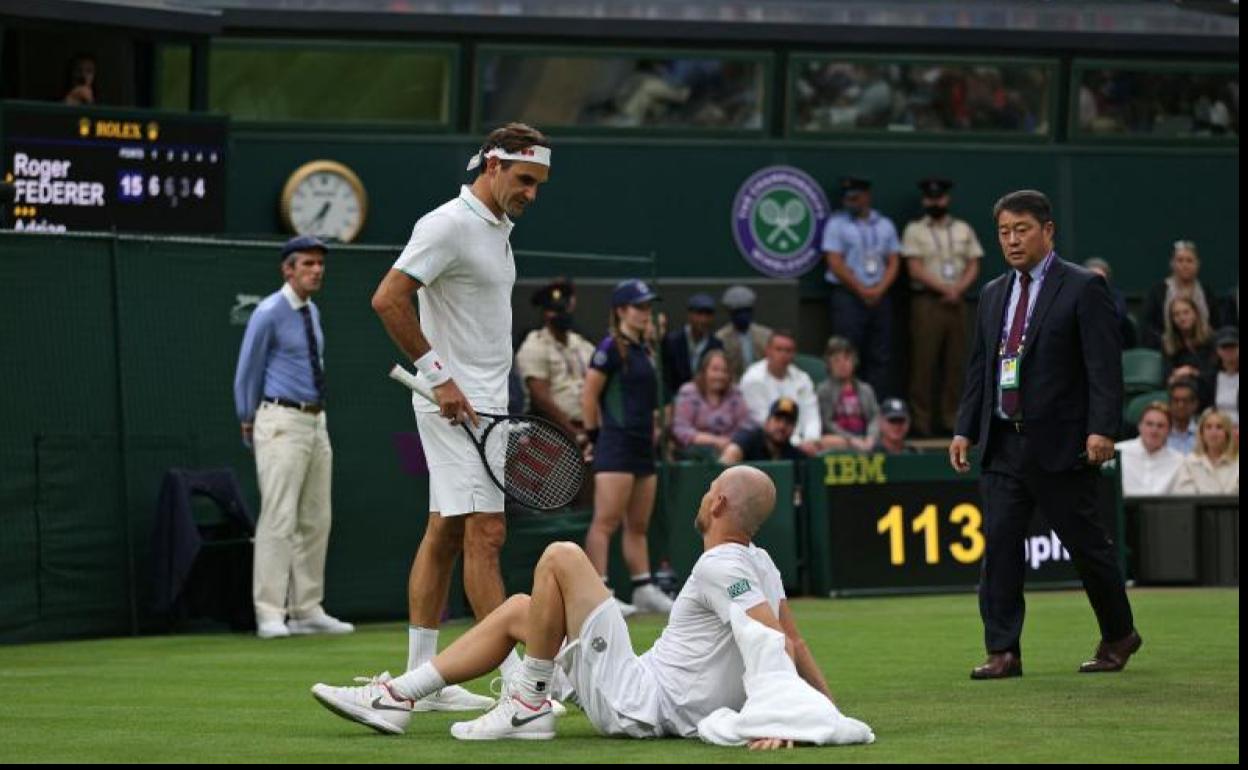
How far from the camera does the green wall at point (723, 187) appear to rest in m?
23.6

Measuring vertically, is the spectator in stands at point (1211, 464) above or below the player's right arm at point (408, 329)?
below

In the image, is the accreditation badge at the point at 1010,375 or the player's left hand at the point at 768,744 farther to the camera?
the accreditation badge at the point at 1010,375

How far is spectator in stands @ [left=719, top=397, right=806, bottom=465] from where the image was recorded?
61.4 feet

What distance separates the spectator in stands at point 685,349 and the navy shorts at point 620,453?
297cm

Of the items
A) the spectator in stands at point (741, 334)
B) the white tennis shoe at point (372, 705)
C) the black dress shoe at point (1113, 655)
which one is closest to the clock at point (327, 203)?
the spectator in stands at point (741, 334)

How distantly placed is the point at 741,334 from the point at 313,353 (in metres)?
6.46

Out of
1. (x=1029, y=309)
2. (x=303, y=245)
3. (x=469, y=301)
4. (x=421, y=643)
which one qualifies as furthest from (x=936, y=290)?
(x=421, y=643)

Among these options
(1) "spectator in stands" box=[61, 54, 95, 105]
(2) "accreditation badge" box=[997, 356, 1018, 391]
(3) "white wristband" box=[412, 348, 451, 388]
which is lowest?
(2) "accreditation badge" box=[997, 356, 1018, 391]

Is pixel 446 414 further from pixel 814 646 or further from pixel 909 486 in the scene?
pixel 909 486

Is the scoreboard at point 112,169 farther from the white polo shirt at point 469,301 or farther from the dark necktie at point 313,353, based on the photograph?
the white polo shirt at point 469,301

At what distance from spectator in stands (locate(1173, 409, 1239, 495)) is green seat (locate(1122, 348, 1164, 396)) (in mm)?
2027

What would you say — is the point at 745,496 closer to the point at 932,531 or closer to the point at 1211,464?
the point at 932,531

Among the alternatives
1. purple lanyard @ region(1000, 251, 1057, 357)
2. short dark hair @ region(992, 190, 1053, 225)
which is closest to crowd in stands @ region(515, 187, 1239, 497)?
purple lanyard @ region(1000, 251, 1057, 357)

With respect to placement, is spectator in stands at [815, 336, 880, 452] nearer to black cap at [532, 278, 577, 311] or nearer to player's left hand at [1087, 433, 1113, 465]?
black cap at [532, 278, 577, 311]
